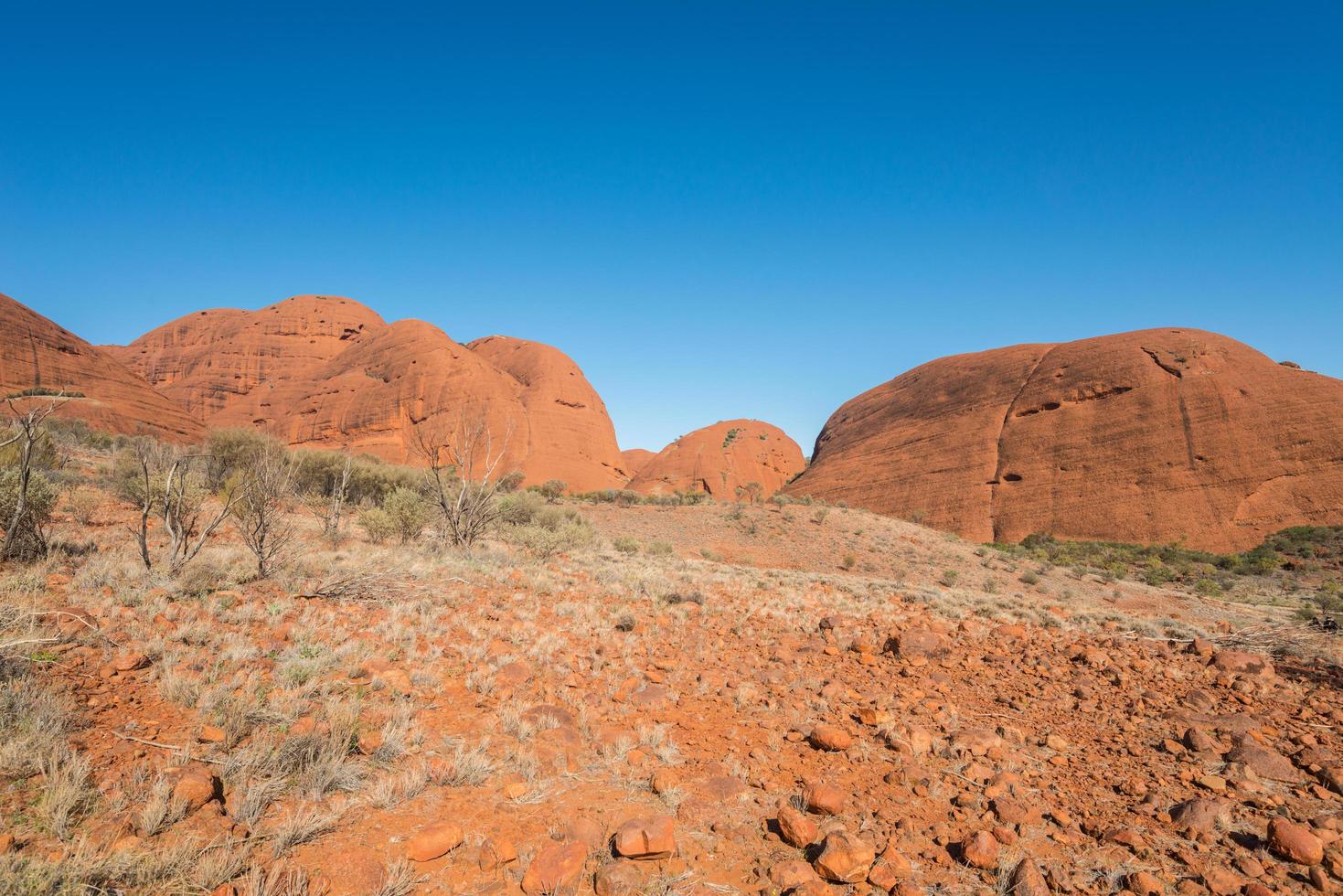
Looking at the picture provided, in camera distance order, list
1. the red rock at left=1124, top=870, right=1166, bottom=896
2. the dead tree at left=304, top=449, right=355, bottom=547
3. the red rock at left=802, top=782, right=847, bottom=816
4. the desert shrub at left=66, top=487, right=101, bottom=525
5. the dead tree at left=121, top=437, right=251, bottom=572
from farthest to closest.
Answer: the dead tree at left=304, top=449, right=355, bottom=547 → the desert shrub at left=66, top=487, right=101, bottom=525 → the dead tree at left=121, top=437, right=251, bottom=572 → the red rock at left=802, top=782, right=847, bottom=816 → the red rock at left=1124, top=870, right=1166, bottom=896

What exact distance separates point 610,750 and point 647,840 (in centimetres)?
116

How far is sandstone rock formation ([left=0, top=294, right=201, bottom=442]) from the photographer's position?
118 feet

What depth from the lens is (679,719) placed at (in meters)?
4.46

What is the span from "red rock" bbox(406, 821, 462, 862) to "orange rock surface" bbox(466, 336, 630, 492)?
Result: 4352 centimetres

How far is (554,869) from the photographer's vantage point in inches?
103

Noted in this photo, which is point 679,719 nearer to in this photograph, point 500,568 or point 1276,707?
point 1276,707

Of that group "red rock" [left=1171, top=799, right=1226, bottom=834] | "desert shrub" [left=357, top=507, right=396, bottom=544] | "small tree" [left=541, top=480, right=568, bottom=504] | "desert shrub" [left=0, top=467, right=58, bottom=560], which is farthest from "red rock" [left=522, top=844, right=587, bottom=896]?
"small tree" [left=541, top=480, right=568, bottom=504]

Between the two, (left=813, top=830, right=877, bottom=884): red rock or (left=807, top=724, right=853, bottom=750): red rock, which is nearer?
(left=813, top=830, right=877, bottom=884): red rock

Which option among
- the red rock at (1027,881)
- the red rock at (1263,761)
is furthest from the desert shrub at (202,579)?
the red rock at (1263,761)

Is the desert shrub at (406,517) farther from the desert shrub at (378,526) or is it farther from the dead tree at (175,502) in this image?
the dead tree at (175,502)

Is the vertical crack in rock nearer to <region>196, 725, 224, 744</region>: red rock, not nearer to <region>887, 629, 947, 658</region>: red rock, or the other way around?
<region>887, 629, 947, 658</region>: red rock

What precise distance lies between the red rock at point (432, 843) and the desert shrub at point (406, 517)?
1033 cm

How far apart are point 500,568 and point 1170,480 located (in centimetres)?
3833

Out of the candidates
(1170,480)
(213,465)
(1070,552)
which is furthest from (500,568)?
(1170,480)
